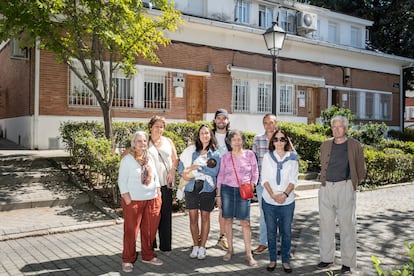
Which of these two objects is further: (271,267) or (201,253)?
(201,253)

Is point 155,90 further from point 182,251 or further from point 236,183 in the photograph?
point 236,183

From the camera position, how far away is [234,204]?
5164mm

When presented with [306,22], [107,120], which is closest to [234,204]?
[107,120]

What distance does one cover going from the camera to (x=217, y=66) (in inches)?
656

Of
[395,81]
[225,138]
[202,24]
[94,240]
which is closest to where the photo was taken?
[225,138]

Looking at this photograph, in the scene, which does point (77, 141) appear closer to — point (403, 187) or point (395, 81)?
point (403, 187)

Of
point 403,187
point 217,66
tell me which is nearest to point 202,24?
point 217,66

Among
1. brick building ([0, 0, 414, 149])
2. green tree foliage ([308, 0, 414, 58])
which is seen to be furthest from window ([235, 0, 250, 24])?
green tree foliage ([308, 0, 414, 58])

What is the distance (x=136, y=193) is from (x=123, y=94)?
33.0ft

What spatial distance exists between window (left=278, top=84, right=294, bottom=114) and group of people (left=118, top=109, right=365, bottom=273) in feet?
45.5

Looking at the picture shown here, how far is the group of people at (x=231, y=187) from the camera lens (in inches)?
194

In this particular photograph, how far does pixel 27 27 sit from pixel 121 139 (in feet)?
12.7

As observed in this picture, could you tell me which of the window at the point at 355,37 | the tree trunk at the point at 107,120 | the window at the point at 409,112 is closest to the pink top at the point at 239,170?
the tree trunk at the point at 107,120

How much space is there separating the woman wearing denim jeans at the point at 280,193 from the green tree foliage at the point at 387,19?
23.3 meters
